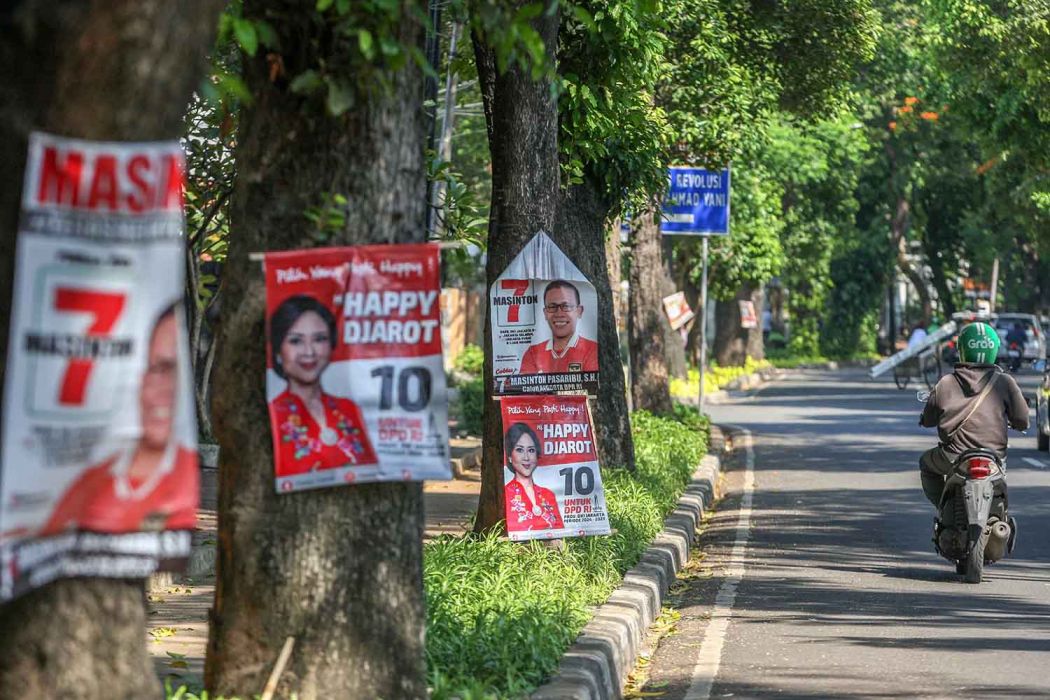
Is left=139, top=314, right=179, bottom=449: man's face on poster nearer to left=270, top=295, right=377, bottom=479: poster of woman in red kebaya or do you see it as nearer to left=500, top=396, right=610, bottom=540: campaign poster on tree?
left=270, top=295, right=377, bottom=479: poster of woman in red kebaya

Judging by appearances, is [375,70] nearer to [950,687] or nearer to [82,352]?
[82,352]

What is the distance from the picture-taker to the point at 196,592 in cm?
1148

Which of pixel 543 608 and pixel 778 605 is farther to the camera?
pixel 778 605

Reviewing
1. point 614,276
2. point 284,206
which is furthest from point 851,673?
point 614,276

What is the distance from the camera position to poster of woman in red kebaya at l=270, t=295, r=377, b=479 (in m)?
6.78

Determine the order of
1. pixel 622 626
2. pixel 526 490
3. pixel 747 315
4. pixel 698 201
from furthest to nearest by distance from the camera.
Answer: pixel 747 315
pixel 698 201
pixel 526 490
pixel 622 626

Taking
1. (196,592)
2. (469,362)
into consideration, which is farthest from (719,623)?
(469,362)

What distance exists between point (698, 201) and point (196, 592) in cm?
1466

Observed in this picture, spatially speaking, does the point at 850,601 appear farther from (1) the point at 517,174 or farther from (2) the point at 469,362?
(2) the point at 469,362

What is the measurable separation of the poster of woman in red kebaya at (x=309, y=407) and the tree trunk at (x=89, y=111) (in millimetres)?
1309

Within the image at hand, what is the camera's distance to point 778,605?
38.8 ft

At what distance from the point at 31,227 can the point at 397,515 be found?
2.38 metres

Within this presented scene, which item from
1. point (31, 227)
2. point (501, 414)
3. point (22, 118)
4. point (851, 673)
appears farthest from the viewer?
point (501, 414)

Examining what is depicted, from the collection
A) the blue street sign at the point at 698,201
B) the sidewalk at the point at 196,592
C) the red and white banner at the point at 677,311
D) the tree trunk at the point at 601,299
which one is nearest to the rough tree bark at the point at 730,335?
the red and white banner at the point at 677,311
